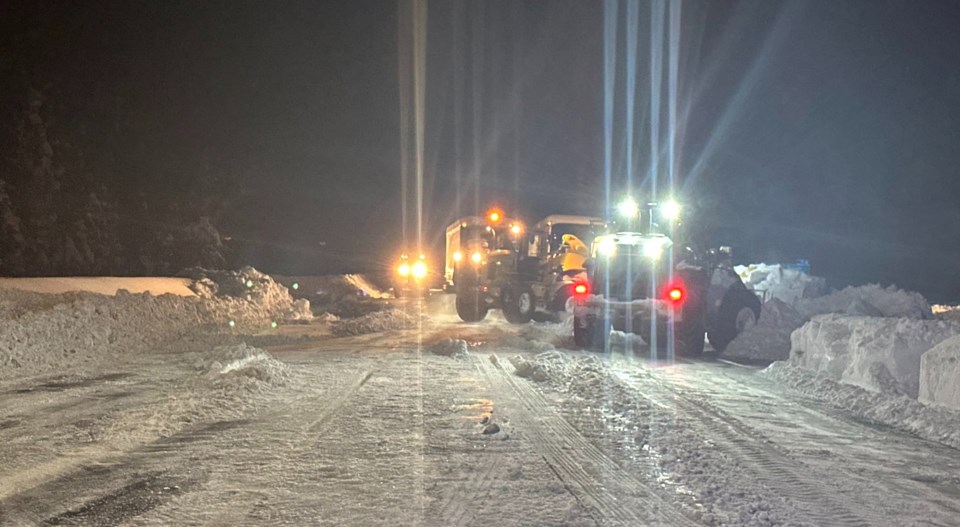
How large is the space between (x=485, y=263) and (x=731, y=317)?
8828 mm

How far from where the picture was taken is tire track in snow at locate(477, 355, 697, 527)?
5492 millimetres

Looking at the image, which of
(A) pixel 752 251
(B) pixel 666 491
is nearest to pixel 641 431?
(B) pixel 666 491

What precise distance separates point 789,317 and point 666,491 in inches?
524

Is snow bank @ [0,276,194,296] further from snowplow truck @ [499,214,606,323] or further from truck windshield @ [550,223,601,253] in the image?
truck windshield @ [550,223,601,253]

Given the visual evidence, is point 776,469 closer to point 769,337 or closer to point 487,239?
point 769,337

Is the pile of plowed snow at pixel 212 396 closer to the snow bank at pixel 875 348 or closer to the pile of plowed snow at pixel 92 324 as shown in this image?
the pile of plowed snow at pixel 92 324

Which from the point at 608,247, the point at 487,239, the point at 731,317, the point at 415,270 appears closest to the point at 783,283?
the point at 487,239

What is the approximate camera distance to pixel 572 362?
13.5 meters

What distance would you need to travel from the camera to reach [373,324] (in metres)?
20.3

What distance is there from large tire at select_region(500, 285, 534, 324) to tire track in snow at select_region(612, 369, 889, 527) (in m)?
12.9

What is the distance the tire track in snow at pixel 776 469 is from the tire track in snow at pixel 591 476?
1035 mm

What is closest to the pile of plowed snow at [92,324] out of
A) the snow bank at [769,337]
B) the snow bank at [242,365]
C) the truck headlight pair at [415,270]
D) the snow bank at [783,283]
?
the snow bank at [242,365]

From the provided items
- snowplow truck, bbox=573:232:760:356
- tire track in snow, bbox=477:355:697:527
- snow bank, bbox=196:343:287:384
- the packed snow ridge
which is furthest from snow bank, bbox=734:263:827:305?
tire track in snow, bbox=477:355:697:527

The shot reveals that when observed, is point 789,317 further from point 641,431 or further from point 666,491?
point 666,491
